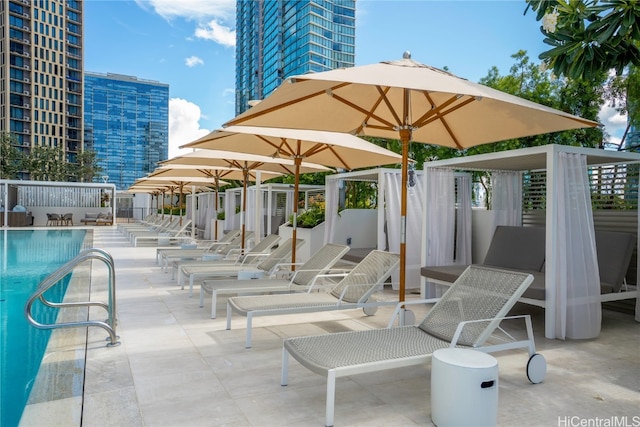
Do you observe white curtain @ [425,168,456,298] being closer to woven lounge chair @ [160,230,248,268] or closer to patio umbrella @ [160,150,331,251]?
patio umbrella @ [160,150,331,251]

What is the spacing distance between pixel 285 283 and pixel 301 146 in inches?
93.0

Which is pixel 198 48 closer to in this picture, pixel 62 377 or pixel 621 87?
pixel 621 87

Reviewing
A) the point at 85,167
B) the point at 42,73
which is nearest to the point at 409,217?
the point at 85,167

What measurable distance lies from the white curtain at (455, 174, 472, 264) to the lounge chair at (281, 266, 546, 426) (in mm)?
3360

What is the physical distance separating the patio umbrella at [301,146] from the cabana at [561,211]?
1081 mm

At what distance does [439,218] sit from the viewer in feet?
22.9

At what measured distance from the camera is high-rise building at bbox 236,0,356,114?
76.3 metres

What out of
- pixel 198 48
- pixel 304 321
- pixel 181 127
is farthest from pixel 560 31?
pixel 181 127

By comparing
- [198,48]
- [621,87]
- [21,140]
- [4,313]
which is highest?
[198,48]

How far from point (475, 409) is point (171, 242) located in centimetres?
1333

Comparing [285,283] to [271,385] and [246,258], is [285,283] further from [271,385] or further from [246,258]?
[271,385]

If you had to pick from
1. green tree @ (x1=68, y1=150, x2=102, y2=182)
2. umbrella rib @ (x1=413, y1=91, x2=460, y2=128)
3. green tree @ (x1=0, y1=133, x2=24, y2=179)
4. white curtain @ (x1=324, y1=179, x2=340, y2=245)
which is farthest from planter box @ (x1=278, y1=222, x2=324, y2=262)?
green tree @ (x1=68, y1=150, x2=102, y2=182)

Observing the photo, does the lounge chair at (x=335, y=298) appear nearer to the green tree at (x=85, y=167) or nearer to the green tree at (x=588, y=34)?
the green tree at (x=588, y=34)

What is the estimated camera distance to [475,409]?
8.79 feet
